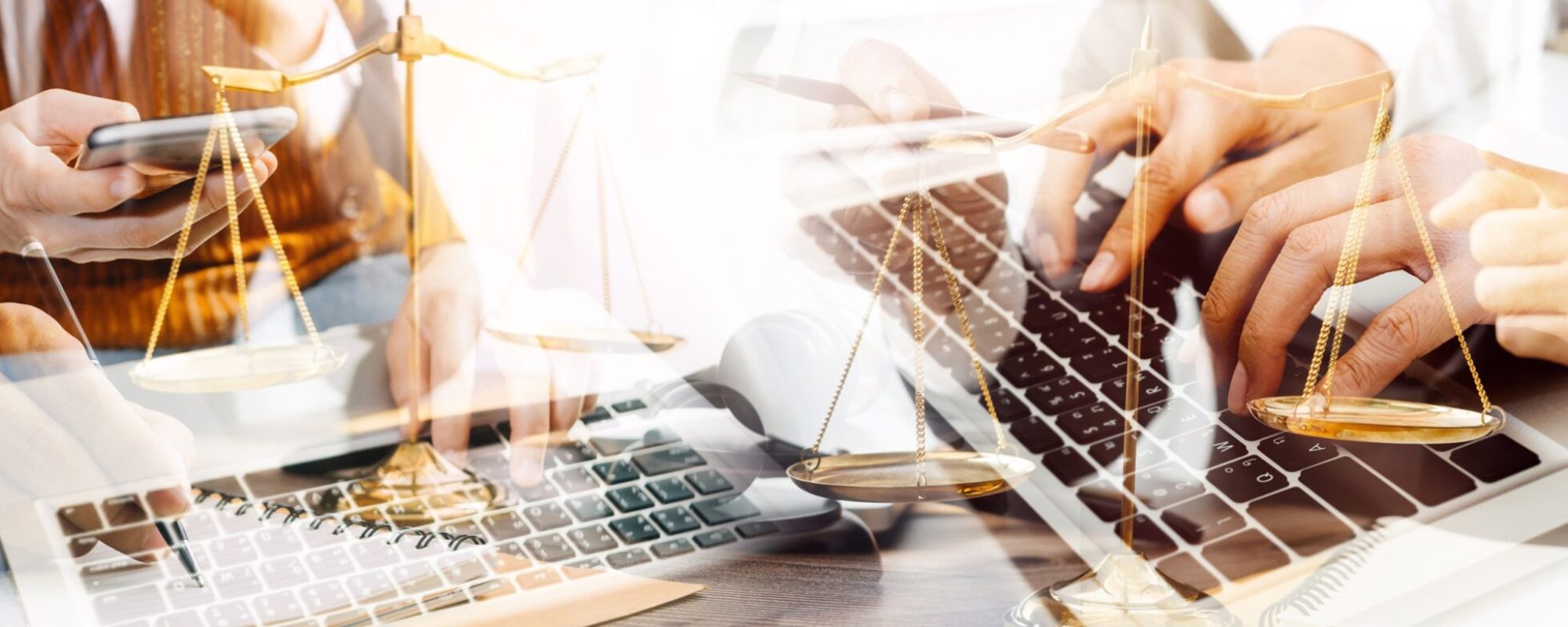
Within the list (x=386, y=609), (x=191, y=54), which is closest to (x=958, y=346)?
(x=386, y=609)

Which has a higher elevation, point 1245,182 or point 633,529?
point 1245,182

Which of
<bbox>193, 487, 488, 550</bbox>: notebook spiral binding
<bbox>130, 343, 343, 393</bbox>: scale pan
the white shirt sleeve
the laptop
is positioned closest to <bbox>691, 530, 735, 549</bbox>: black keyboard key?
the laptop

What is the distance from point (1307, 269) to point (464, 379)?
457 mm

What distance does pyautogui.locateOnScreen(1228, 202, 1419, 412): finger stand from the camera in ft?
1.66

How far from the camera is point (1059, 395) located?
609mm

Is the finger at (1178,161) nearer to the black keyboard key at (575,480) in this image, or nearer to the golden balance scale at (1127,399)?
the golden balance scale at (1127,399)

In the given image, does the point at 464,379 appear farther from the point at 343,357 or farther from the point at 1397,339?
the point at 1397,339

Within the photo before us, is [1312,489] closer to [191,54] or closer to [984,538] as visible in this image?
[984,538]

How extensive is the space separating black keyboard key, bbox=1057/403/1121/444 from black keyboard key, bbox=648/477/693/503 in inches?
8.3

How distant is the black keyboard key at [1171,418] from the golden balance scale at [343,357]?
265mm

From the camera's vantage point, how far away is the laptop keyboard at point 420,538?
0.52 metres

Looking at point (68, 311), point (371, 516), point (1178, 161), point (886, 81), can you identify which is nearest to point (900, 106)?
point (886, 81)

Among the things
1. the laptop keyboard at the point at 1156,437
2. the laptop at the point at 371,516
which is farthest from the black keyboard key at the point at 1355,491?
the laptop at the point at 371,516

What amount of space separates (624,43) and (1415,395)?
0.44 meters
